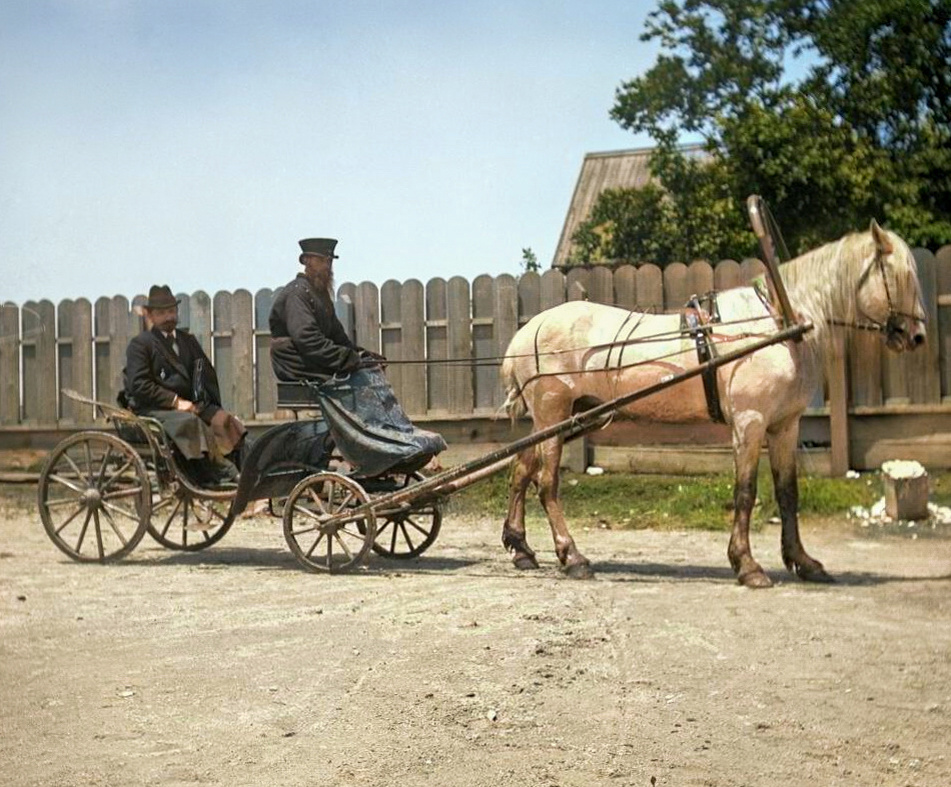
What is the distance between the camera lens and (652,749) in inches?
187

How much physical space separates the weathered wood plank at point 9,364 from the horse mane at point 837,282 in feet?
36.4

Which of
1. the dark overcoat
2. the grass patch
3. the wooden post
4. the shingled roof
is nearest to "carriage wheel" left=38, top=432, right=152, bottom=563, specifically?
the dark overcoat

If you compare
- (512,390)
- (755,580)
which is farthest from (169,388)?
(755,580)

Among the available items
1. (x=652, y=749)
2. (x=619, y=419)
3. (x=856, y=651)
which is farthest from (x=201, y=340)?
(x=652, y=749)

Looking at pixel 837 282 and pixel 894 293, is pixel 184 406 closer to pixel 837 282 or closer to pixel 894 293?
pixel 837 282

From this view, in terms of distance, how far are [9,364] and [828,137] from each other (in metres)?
11.4

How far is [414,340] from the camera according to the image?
14.4 metres

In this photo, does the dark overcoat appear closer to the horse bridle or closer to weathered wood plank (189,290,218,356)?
the horse bridle

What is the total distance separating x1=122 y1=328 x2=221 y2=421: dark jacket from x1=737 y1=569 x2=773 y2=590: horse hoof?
163 inches

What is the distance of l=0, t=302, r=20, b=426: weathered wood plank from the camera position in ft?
54.4

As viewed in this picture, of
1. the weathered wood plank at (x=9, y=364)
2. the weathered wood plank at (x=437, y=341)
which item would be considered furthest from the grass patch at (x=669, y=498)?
the weathered wood plank at (x=9, y=364)

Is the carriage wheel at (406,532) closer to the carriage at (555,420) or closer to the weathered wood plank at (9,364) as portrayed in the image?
the carriage at (555,420)

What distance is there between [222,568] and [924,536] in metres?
5.54

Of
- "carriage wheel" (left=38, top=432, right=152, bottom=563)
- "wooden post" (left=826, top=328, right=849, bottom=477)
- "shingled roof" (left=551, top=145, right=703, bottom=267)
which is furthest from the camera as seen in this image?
"shingled roof" (left=551, top=145, right=703, bottom=267)
